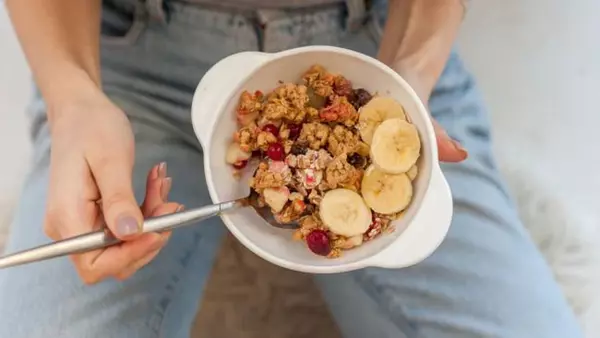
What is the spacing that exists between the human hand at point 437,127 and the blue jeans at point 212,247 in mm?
87

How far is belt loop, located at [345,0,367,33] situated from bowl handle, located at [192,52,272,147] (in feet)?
0.58

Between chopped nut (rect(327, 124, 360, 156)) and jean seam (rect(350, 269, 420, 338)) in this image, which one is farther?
jean seam (rect(350, 269, 420, 338))

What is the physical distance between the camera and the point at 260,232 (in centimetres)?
55

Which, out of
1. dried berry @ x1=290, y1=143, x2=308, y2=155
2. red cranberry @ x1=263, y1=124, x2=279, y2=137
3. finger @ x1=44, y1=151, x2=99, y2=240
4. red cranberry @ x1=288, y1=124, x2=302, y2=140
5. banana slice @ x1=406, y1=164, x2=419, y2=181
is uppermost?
banana slice @ x1=406, y1=164, x2=419, y2=181

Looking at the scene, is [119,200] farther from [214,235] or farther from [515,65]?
[515,65]

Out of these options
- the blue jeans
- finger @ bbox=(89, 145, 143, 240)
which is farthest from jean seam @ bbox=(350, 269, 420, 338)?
finger @ bbox=(89, 145, 143, 240)

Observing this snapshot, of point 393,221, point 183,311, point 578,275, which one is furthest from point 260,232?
point 578,275

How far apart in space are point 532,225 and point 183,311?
423 mm

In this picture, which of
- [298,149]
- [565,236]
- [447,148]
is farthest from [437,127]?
[565,236]

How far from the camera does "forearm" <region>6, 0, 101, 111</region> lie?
0.61 metres

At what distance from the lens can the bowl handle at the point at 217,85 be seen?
0.56 m

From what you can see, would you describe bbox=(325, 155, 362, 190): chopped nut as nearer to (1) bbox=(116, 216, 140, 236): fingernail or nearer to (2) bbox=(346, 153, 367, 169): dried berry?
(2) bbox=(346, 153, 367, 169): dried berry

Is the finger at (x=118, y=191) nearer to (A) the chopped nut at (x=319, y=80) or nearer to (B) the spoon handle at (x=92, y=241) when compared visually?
(B) the spoon handle at (x=92, y=241)

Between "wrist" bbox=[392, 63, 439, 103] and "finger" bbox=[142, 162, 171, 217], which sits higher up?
"wrist" bbox=[392, 63, 439, 103]
